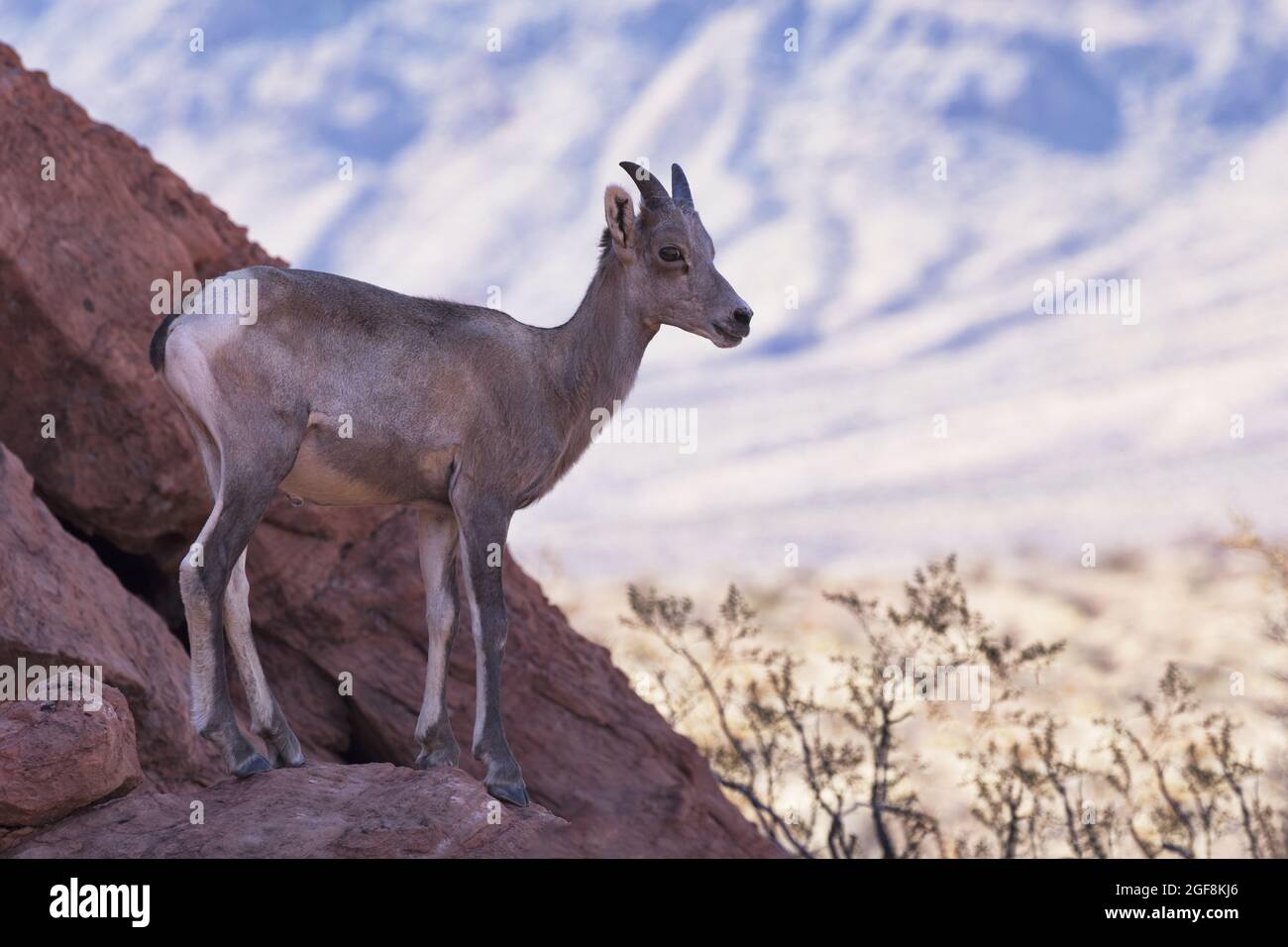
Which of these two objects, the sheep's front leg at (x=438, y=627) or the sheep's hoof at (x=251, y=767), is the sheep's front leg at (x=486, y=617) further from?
the sheep's hoof at (x=251, y=767)

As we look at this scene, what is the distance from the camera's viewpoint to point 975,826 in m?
21.7

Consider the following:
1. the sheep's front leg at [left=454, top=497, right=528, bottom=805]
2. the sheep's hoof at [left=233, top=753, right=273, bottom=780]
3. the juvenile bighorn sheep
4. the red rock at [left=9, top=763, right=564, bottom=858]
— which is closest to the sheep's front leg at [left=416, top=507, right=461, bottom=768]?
the juvenile bighorn sheep

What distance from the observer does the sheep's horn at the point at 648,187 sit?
10.6 m

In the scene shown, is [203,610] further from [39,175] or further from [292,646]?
[39,175]

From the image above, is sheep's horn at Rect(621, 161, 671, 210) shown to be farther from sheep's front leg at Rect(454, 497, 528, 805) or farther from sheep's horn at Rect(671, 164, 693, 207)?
sheep's front leg at Rect(454, 497, 528, 805)

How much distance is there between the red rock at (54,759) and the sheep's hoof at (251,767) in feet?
2.26

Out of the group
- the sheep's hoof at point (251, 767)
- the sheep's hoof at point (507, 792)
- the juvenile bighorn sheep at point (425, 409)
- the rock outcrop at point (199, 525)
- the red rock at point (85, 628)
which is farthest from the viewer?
the rock outcrop at point (199, 525)

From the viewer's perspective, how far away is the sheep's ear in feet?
34.2

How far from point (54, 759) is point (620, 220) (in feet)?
16.8

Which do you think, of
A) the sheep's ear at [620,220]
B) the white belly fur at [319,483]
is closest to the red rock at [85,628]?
the white belly fur at [319,483]

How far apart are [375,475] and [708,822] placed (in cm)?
563

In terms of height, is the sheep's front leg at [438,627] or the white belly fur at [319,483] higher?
the white belly fur at [319,483]

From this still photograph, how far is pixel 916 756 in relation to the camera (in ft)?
65.7

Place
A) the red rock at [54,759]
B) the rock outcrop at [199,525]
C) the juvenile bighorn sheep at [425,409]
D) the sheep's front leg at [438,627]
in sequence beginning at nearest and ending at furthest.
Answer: the red rock at [54,759] → the juvenile bighorn sheep at [425,409] → the sheep's front leg at [438,627] → the rock outcrop at [199,525]
